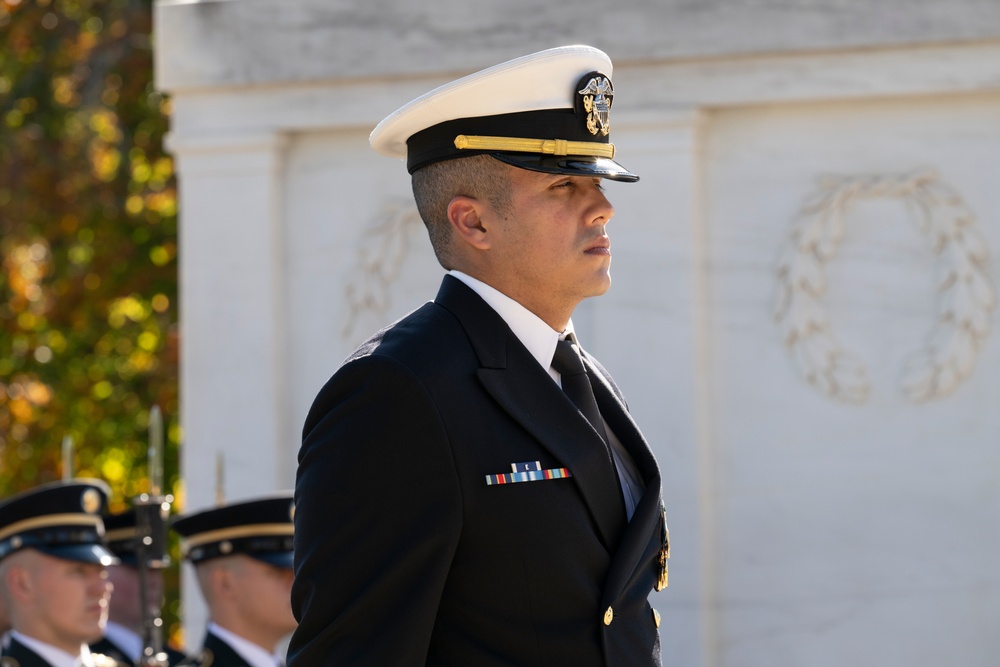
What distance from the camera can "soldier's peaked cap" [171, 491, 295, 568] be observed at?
5.10 meters

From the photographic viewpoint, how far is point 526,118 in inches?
103

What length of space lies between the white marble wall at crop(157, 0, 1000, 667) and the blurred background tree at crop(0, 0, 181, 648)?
4.05m

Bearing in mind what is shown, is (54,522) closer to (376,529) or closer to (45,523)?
(45,523)

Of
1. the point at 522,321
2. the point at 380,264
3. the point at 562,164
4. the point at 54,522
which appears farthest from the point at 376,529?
the point at 380,264

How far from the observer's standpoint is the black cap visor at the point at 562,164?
8.36 feet

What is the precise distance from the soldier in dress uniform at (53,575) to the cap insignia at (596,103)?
3.07m

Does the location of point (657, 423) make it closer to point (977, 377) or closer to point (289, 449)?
point (977, 377)

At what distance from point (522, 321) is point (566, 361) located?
12 centimetres

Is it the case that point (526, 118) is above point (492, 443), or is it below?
above

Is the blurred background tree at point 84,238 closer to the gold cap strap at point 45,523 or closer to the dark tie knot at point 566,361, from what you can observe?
the gold cap strap at point 45,523

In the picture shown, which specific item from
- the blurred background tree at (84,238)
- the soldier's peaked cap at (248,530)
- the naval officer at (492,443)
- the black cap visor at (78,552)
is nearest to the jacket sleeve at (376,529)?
the naval officer at (492,443)

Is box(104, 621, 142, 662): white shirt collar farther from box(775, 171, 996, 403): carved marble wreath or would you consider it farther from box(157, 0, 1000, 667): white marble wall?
box(775, 171, 996, 403): carved marble wreath

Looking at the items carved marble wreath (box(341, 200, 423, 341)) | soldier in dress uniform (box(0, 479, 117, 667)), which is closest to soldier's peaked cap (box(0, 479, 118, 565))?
soldier in dress uniform (box(0, 479, 117, 667))

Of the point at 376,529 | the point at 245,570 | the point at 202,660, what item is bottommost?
the point at 202,660
